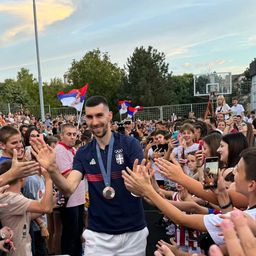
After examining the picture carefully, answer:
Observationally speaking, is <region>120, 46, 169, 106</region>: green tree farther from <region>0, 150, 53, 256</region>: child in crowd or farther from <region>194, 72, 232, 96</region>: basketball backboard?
<region>0, 150, 53, 256</region>: child in crowd

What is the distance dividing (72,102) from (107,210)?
10191 millimetres

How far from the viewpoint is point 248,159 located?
9.13ft

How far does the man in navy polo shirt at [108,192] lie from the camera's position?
11.5 feet

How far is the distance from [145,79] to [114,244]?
146 feet

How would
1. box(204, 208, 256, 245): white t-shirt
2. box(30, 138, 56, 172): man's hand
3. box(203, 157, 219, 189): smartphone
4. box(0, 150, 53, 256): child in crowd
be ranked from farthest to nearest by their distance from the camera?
box(0, 150, 53, 256): child in crowd
box(30, 138, 56, 172): man's hand
box(203, 157, 219, 189): smartphone
box(204, 208, 256, 245): white t-shirt

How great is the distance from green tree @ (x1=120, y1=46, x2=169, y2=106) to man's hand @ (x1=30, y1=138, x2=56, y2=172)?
41.7 metres

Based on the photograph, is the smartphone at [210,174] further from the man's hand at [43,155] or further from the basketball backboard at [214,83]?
the basketball backboard at [214,83]

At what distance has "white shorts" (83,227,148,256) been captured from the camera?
3.50 meters

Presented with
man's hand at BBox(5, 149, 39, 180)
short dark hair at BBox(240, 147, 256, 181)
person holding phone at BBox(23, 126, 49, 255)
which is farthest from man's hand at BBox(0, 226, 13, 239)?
short dark hair at BBox(240, 147, 256, 181)

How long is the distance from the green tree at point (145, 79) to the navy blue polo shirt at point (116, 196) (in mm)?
41339

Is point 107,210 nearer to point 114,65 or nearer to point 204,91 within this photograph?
point 204,91

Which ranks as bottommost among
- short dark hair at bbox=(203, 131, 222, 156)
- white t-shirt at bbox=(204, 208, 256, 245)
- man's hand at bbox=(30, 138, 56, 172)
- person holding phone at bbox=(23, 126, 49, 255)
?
person holding phone at bbox=(23, 126, 49, 255)

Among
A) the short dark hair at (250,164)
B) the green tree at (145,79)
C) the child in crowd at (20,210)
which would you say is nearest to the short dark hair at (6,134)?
the child in crowd at (20,210)

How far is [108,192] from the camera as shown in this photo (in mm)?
3465
